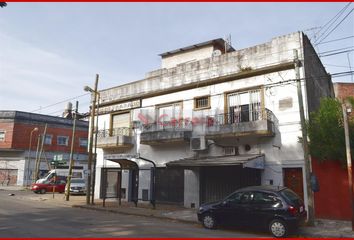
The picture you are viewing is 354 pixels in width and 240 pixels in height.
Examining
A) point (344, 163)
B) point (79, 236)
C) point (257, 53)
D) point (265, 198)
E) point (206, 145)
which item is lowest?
point (79, 236)

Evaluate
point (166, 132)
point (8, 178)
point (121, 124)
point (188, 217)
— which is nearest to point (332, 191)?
point (188, 217)

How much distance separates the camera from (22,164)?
4619cm

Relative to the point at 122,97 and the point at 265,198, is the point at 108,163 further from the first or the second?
the point at 265,198

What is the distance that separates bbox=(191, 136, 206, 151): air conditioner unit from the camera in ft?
68.0

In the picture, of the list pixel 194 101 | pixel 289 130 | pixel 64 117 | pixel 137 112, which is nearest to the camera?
pixel 289 130

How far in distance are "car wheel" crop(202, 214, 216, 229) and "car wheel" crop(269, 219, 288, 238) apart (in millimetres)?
2330

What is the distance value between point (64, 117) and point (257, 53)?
37.7 metres

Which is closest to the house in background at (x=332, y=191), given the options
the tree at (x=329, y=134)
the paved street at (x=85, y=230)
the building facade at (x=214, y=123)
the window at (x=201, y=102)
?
the tree at (x=329, y=134)

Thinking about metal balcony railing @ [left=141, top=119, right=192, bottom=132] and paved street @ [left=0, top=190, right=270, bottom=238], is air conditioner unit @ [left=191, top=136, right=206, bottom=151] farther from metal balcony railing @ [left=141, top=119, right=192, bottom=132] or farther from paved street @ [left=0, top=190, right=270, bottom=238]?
paved street @ [left=0, top=190, right=270, bottom=238]

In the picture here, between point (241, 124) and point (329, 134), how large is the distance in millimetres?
4464

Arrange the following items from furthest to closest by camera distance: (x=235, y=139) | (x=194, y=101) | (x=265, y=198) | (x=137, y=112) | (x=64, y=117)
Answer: (x=64, y=117)
(x=137, y=112)
(x=194, y=101)
(x=235, y=139)
(x=265, y=198)

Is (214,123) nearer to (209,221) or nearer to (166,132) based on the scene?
(166,132)

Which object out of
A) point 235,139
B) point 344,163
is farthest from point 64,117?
point 344,163

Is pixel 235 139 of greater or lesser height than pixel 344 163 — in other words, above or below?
above
